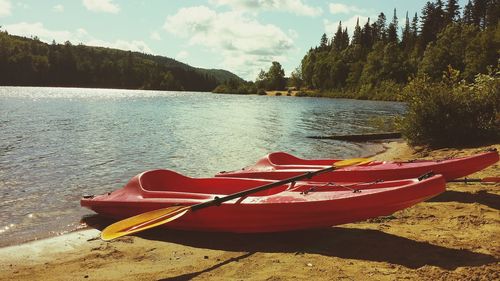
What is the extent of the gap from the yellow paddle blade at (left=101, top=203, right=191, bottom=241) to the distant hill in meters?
134

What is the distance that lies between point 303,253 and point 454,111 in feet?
35.0

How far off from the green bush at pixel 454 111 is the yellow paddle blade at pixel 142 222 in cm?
1100

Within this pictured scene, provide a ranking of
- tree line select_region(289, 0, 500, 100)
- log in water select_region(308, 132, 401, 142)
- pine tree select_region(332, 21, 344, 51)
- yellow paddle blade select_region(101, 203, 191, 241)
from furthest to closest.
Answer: pine tree select_region(332, 21, 344, 51)
tree line select_region(289, 0, 500, 100)
log in water select_region(308, 132, 401, 142)
yellow paddle blade select_region(101, 203, 191, 241)

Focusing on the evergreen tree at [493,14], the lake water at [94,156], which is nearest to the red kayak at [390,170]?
the lake water at [94,156]

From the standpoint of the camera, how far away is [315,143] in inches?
871

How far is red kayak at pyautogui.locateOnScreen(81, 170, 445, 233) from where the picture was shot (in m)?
5.99

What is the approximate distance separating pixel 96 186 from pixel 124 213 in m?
4.23

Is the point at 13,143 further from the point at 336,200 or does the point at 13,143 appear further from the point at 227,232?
the point at 336,200

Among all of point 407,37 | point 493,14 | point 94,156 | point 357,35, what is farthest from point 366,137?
point 357,35

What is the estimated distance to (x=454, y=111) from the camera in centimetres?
1425

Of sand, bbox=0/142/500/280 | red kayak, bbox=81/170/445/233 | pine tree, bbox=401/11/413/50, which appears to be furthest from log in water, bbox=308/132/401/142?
pine tree, bbox=401/11/413/50

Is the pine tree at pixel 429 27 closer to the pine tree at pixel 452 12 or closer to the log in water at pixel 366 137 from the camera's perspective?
the pine tree at pixel 452 12

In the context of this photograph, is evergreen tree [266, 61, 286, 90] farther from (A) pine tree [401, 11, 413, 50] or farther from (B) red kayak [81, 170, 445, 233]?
(B) red kayak [81, 170, 445, 233]

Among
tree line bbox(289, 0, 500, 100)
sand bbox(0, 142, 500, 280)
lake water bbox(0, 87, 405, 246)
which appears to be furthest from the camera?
tree line bbox(289, 0, 500, 100)
